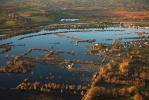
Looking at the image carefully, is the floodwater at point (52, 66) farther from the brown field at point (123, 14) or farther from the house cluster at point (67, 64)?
the brown field at point (123, 14)

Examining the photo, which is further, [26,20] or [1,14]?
[1,14]

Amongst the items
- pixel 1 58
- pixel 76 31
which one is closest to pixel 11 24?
pixel 76 31

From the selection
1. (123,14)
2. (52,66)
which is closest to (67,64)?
(52,66)

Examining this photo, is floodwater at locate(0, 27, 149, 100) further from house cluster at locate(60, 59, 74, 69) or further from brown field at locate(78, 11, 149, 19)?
brown field at locate(78, 11, 149, 19)

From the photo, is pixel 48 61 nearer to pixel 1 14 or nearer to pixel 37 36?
pixel 37 36

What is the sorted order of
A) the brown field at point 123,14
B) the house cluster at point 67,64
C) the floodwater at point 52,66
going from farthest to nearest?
the brown field at point 123,14
the house cluster at point 67,64
the floodwater at point 52,66

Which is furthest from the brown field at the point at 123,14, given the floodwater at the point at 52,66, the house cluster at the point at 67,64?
the house cluster at the point at 67,64

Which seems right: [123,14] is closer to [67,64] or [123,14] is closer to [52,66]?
[67,64]

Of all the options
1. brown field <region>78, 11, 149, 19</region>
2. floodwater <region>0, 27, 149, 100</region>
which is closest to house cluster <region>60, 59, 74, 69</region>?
floodwater <region>0, 27, 149, 100</region>
